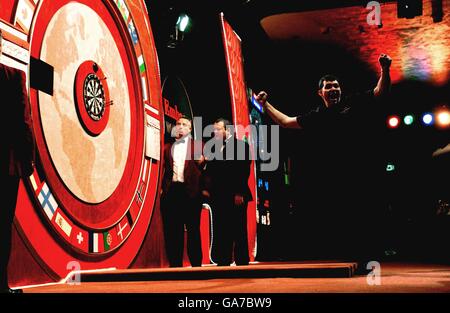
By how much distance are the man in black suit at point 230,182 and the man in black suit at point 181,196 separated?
199 mm

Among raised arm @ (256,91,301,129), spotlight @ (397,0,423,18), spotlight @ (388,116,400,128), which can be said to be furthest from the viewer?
spotlight @ (388,116,400,128)

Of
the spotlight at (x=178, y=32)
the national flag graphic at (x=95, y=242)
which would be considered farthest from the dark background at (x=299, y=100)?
the national flag graphic at (x=95, y=242)

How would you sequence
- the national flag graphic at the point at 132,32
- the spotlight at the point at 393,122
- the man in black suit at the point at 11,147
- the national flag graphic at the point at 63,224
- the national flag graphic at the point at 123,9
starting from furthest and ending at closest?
1. the spotlight at the point at 393,122
2. the national flag graphic at the point at 132,32
3. the national flag graphic at the point at 123,9
4. the national flag graphic at the point at 63,224
5. the man in black suit at the point at 11,147

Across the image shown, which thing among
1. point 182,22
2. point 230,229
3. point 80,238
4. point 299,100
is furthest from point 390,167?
point 80,238

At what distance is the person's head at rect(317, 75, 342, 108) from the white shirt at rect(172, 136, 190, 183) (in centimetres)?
195

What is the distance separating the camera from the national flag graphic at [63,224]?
3.59 m

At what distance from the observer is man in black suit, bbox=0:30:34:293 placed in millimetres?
2520

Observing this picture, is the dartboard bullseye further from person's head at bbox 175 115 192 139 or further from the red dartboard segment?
person's head at bbox 175 115 192 139

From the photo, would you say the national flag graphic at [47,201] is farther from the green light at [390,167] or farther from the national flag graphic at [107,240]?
the green light at [390,167]

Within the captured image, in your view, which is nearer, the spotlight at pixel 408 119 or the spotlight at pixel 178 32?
the spotlight at pixel 178 32

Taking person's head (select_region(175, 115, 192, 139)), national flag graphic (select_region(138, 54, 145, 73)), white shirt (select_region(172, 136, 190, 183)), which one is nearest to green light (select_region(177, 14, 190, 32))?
national flag graphic (select_region(138, 54, 145, 73))

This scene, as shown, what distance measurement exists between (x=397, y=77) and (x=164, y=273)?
10.3m
